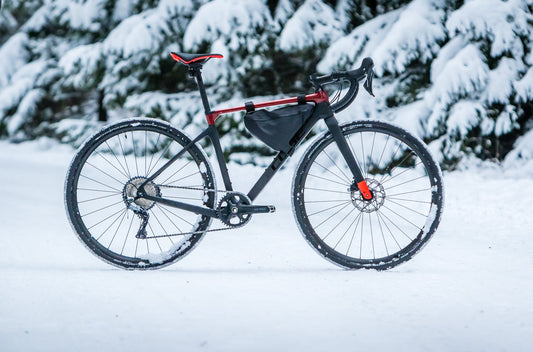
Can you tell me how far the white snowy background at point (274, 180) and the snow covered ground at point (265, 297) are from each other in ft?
0.04

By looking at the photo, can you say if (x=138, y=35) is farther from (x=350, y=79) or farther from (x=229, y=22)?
(x=350, y=79)

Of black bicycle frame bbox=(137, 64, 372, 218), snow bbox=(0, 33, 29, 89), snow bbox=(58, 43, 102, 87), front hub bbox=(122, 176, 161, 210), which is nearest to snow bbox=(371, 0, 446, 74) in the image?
black bicycle frame bbox=(137, 64, 372, 218)

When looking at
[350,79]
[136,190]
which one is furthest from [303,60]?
[136,190]

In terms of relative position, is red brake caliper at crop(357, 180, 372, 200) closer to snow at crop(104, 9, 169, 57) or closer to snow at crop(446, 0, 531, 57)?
snow at crop(446, 0, 531, 57)

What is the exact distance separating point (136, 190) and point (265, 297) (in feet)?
3.36

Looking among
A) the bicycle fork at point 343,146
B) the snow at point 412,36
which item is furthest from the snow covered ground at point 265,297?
the snow at point 412,36

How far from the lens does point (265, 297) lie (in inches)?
105

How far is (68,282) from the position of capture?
2.84 m

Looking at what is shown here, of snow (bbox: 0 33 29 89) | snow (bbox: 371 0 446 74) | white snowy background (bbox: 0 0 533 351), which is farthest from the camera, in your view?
snow (bbox: 0 33 29 89)

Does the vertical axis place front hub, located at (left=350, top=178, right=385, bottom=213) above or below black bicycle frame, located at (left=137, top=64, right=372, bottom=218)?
below

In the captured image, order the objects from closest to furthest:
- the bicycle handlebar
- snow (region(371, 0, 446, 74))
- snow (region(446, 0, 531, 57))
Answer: the bicycle handlebar → snow (region(446, 0, 531, 57)) → snow (region(371, 0, 446, 74))

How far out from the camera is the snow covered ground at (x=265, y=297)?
85.7 inches

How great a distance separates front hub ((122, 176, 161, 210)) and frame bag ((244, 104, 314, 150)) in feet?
2.17

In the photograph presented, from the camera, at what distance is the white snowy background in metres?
2.31
